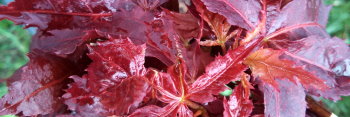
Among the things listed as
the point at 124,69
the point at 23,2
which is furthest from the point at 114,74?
the point at 23,2

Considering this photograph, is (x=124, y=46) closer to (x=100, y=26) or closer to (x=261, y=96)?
(x=100, y=26)

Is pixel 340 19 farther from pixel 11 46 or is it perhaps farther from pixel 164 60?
pixel 11 46

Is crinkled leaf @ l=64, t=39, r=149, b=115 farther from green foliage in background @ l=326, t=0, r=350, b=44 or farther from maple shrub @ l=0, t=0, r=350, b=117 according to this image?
green foliage in background @ l=326, t=0, r=350, b=44

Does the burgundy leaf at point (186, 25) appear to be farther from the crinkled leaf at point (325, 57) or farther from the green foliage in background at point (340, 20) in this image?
the green foliage in background at point (340, 20)

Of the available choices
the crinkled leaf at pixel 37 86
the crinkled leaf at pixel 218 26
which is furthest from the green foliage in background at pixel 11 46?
the crinkled leaf at pixel 218 26

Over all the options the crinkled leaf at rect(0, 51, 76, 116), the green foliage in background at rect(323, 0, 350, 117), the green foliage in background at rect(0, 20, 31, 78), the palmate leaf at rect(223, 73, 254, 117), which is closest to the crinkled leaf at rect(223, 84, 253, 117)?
the palmate leaf at rect(223, 73, 254, 117)

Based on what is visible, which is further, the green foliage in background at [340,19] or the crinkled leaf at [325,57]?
the green foliage in background at [340,19]

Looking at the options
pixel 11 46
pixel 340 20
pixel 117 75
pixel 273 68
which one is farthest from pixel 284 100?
pixel 11 46

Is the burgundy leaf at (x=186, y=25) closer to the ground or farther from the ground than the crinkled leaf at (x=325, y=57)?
farther from the ground
